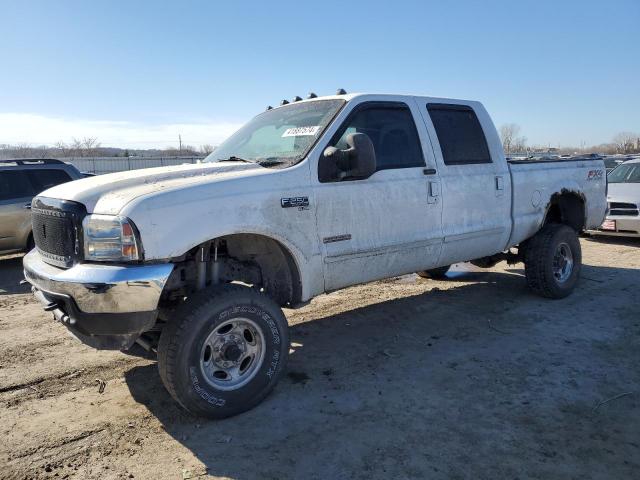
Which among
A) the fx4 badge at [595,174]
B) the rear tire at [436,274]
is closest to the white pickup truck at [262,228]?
the fx4 badge at [595,174]

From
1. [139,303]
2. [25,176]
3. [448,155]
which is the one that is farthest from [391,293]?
[25,176]

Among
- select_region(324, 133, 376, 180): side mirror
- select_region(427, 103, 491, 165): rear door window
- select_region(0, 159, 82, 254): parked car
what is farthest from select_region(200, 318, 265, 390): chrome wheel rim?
select_region(0, 159, 82, 254): parked car

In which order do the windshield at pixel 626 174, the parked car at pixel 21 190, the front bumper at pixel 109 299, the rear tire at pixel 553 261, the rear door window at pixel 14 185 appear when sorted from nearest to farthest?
the front bumper at pixel 109 299 → the rear tire at pixel 553 261 → the parked car at pixel 21 190 → the rear door window at pixel 14 185 → the windshield at pixel 626 174

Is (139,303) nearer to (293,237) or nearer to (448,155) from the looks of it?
(293,237)

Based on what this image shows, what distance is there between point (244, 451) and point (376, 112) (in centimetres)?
296

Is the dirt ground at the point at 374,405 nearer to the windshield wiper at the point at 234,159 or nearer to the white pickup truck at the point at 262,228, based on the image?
the white pickup truck at the point at 262,228

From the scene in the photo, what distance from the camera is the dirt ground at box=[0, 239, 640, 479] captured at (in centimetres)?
293

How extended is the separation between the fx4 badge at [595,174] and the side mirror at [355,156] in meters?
4.07

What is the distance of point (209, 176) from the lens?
3627mm

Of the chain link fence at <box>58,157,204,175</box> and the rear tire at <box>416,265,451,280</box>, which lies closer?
the rear tire at <box>416,265,451,280</box>

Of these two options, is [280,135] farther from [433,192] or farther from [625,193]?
[625,193]

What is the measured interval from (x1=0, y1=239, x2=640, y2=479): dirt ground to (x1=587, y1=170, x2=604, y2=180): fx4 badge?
5.73 feet

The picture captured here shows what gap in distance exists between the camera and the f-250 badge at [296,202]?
371 centimetres

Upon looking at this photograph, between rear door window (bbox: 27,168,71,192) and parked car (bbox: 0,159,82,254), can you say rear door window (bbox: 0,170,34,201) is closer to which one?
parked car (bbox: 0,159,82,254)
